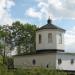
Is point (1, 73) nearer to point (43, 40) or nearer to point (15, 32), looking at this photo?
point (43, 40)

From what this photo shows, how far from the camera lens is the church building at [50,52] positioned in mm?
52031

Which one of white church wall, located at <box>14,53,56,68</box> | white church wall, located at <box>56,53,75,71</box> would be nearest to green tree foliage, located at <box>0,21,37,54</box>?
white church wall, located at <box>14,53,56,68</box>

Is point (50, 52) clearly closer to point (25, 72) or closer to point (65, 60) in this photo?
point (65, 60)

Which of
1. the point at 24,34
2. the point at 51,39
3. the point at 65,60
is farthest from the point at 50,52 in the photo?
the point at 24,34

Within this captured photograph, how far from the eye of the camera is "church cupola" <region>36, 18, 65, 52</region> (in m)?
53.8

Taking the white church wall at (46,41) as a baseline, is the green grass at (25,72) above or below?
below

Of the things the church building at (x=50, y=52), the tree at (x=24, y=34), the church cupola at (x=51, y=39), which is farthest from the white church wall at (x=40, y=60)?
the tree at (x=24, y=34)

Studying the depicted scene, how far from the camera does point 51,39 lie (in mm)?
54438

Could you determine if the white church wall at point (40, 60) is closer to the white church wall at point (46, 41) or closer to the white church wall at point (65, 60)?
the white church wall at point (65, 60)

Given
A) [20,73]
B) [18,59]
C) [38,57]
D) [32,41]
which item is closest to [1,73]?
[20,73]

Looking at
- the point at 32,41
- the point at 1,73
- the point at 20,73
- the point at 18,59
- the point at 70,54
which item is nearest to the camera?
the point at 1,73

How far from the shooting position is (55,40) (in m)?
54.2

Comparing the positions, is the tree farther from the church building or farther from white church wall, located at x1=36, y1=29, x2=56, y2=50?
white church wall, located at x1=36, y1=29, x2=56, y2=50

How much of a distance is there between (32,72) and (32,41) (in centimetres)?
5949
